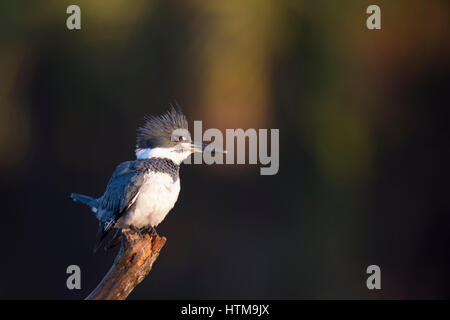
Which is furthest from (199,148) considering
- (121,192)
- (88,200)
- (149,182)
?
(88,200)

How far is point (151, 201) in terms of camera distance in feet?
10.0

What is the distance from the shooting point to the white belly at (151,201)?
3.07 metres

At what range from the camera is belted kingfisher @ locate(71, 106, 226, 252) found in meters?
3.09

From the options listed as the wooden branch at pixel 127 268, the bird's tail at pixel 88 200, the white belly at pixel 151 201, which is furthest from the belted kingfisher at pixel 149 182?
the wooden branch at pixel 127 268

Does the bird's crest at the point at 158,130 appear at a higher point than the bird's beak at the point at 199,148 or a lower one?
higher

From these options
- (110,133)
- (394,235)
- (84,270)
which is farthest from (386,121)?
(84,270)

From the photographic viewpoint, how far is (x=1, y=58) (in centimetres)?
615

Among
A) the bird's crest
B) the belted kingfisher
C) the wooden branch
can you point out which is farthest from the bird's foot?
the bird's crest

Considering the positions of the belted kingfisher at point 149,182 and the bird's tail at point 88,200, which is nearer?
the belted kingfisher at point 149,182

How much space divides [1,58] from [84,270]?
2.34m
